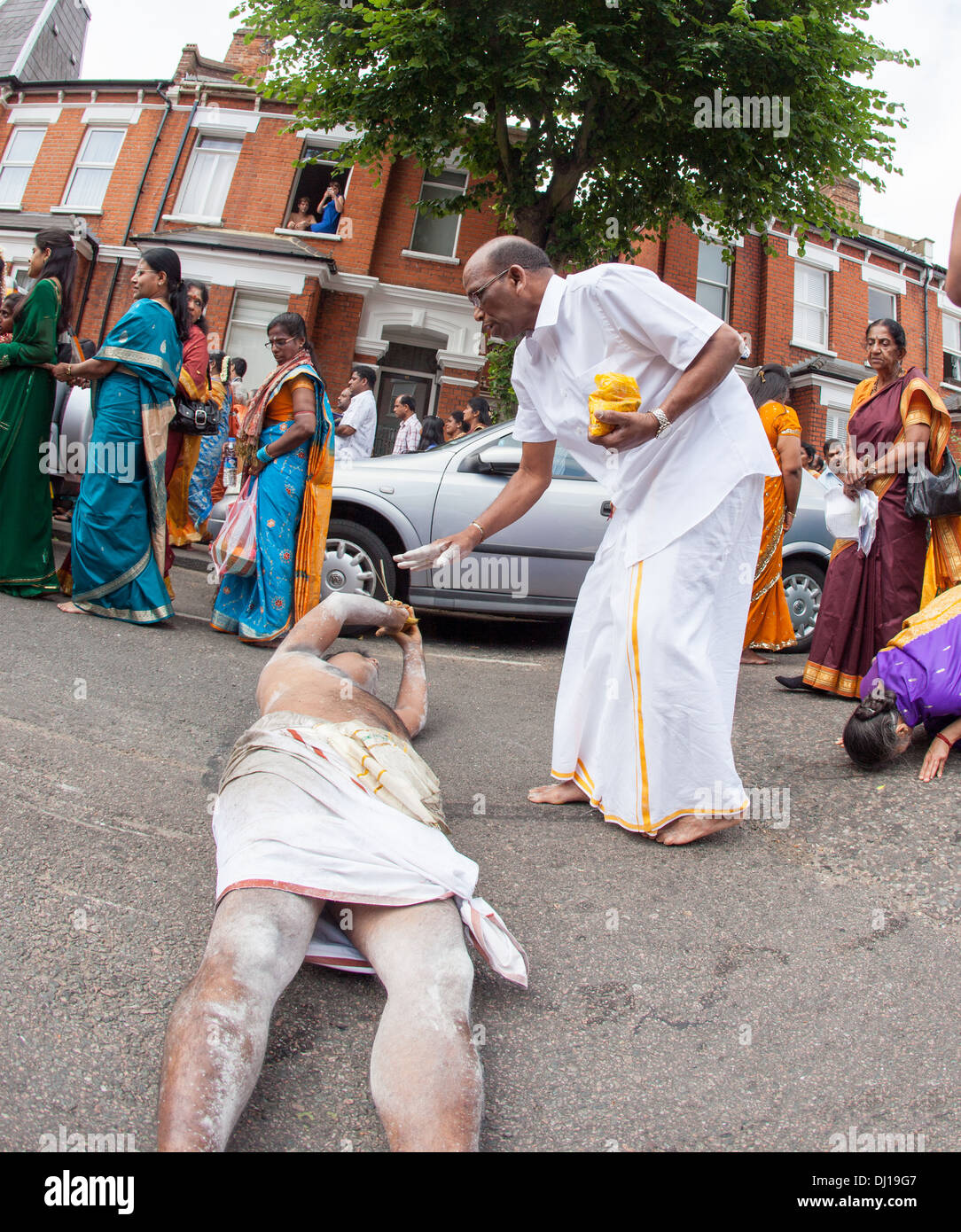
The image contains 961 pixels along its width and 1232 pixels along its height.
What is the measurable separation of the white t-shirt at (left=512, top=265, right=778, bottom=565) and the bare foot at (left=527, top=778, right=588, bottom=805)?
852 millimetres

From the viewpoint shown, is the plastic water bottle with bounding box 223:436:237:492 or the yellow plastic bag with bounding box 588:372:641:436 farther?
the plastic water bottle with bounding box 223:436:237:492

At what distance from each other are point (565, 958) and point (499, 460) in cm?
441

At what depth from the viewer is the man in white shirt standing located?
266cm

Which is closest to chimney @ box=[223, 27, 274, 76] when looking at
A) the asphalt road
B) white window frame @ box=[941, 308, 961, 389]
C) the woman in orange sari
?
white window frame @ box=[941, 308, 961, 389]

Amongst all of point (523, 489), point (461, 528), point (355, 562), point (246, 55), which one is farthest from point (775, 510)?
point (246, 55)

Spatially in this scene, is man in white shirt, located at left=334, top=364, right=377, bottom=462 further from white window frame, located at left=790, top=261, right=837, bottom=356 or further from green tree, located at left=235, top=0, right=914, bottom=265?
white window frame, located at left=790, top=261, right=837, bottom=356

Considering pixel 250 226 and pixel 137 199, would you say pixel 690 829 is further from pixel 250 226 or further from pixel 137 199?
pixel 137 199

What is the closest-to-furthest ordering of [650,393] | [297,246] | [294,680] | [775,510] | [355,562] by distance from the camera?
[294,680] → [650,393] → [775,510] → [355,562] → [297,246]

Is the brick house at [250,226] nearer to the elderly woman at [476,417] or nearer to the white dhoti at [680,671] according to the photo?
the elderly woman at [476,417]

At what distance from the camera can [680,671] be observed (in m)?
2.66

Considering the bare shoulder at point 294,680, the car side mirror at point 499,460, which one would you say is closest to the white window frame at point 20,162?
the car side mirror at point 499,460

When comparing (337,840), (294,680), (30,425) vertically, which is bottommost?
(337,840)

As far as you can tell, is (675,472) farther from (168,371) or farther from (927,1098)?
(168,371)
